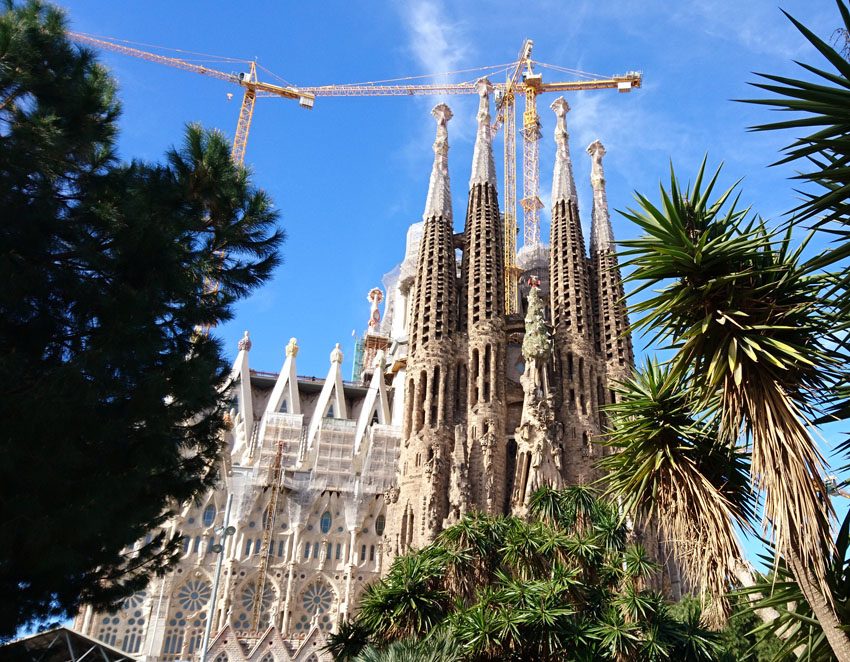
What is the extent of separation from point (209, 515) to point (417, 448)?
13.3m

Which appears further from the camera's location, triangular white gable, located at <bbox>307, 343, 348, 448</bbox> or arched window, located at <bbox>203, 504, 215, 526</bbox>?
triangular white gable, located at <bbox>307, 343, 348, 448</bbox>

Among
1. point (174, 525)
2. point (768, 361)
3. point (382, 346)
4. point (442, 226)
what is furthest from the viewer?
point (382, 346)

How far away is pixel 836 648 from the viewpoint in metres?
8.41

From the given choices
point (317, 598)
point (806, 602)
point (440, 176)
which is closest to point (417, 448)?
point (317, 598)

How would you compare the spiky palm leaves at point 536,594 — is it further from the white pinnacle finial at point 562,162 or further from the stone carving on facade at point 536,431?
the white pinnacle finial at point 562,162

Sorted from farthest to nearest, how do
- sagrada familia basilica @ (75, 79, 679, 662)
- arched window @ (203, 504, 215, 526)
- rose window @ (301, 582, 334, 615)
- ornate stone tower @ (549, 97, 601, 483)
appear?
arched window @ (203, 504, 215, 526)
rose window @ (301, 582, 334, 615)
ornate stone tower @ (549, 97, 601, 483)
sagrada familia basilica @ (75, 79, 679, 662)

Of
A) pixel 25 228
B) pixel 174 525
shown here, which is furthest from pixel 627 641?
pixel 174 525

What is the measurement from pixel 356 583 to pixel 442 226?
21.0m

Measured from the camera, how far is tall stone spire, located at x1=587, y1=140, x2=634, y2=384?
44.1 m

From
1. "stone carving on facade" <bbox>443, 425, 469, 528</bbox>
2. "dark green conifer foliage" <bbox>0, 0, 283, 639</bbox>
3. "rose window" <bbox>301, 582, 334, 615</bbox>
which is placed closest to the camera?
"dark green conifer foliage" <bbox>0, 0, 283, 639</bbox>

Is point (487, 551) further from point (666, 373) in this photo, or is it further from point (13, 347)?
point (13, 347)

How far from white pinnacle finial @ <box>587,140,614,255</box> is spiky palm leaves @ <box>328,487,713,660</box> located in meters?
28.0

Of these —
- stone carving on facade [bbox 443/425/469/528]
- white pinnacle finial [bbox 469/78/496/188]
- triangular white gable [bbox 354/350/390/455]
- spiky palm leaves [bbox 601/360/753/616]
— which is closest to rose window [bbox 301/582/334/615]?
triangular white gable [bbox 354/350/390/455]

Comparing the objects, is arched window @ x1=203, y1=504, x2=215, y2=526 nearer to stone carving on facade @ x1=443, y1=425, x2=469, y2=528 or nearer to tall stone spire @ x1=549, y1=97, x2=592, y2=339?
stone carving on facade @ x1=443, y1=425, x2=469, y2=528
